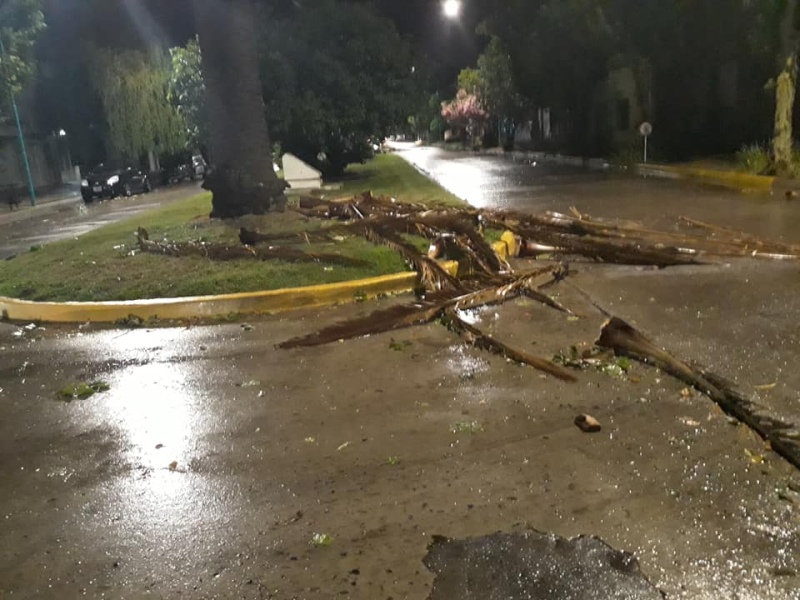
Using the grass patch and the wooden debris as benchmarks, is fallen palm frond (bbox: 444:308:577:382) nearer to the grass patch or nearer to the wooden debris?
the wooden debris

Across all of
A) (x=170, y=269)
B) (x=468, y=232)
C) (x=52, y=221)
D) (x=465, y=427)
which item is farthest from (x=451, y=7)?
(x=465, y=427)

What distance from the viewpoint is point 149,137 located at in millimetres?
42312

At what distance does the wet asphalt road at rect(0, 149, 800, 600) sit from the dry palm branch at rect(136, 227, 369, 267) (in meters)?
2.23

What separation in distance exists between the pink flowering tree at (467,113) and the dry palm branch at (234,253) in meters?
51.0

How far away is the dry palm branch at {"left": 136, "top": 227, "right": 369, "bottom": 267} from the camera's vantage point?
969 centimetres

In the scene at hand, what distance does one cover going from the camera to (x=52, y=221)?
2570cm

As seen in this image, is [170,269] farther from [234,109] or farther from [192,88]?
[192,88]

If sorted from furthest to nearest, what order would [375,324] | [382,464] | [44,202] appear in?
[44,202], [375,324], [382,464]

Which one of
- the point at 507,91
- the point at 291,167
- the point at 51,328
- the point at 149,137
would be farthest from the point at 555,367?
the point at 507,91

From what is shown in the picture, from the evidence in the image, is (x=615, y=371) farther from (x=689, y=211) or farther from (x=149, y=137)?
(x=149, y=137)

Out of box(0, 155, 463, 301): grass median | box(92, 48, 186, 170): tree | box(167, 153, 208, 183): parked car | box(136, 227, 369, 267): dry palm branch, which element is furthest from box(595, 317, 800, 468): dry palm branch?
box(167, 153, 208, 183): parked car

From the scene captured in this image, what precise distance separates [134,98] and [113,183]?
7878 millimetres

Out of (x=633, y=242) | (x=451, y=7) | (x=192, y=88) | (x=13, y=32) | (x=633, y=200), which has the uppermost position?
(x=451, y=7)

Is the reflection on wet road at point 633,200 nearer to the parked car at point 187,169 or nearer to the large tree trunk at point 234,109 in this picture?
the large tree trunk at point 234,109
